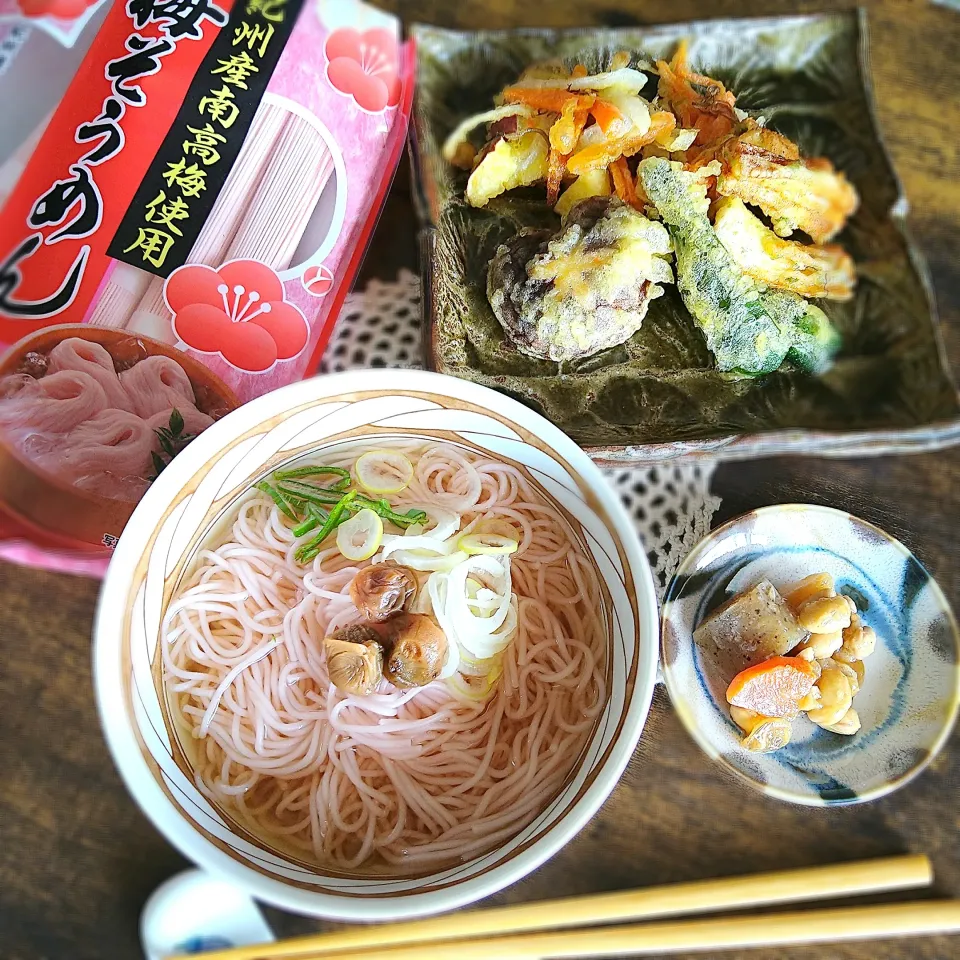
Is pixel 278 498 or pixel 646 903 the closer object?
pixel 278 498

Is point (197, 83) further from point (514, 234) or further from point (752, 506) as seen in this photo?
point (752, 506)

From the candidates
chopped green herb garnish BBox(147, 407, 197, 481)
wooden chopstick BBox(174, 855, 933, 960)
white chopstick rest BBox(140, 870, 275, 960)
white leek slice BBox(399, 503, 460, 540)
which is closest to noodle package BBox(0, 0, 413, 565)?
chopped green herb garnish BBox(147, 407, 197, 481)

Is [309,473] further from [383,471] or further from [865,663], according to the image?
[865,663]

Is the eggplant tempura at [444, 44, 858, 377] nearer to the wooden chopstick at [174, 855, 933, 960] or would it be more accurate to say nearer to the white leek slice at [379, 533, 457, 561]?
the white leek slice at [379, 533, 457, 561]

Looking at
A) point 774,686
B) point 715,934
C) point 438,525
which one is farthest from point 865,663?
point 438,525

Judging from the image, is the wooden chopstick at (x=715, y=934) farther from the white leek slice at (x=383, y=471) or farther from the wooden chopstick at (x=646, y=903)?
the white leek slice at (x=383, y=471)

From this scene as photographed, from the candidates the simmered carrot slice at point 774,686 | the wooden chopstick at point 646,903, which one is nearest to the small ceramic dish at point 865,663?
the simmered carrot slice at point 774,686
